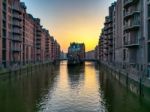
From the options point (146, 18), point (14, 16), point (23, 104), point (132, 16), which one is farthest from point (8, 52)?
point (23, 104)

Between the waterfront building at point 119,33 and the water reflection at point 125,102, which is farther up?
the waterfront building at point 119,33

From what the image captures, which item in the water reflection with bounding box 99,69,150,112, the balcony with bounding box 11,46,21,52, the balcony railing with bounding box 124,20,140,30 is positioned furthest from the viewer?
the balcony with bounding box 11,46,21,52


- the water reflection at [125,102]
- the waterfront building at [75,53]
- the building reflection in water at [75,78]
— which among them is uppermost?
the waterfront building at [75,53]

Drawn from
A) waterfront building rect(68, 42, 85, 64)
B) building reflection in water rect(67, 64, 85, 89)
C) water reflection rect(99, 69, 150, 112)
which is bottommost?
water reflection rect(99, 69, 150, 112)

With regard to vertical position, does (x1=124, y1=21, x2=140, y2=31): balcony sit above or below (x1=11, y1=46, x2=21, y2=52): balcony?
above

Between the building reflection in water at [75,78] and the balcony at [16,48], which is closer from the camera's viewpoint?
the building reflection in water at [75,78]

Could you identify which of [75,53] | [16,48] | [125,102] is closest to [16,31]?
[16,48]

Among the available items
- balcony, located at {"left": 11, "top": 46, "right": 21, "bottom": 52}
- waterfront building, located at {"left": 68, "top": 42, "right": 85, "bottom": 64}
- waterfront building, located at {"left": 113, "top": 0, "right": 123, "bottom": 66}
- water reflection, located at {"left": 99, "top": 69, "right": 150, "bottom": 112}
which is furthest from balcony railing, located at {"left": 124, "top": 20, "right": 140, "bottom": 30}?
waterfront building, located at {"left": 68, "top": 42, "right": 85, "bottom": 64}

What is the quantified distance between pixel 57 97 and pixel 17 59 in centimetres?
7704

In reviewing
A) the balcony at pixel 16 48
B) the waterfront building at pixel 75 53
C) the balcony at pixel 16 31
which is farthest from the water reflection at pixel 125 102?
the waterfront building at pixel 75 53

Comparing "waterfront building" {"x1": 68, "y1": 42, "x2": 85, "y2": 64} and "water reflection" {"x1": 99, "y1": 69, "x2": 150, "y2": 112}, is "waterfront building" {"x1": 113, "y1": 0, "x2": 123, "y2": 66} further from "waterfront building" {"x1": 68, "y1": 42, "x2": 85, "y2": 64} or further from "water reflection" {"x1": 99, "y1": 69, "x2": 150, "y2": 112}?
"water reflection" {"x1": 99, "y1": 69, "x2": 150, "y2": 112}

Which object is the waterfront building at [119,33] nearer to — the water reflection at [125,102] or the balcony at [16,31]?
the balcony at [16,31]

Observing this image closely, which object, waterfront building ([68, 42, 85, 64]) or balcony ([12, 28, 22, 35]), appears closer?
balcony ([12, 28, 22, 35])

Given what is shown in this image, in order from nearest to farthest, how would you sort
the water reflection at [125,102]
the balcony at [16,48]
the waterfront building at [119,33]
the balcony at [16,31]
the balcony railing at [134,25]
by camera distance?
the water reflection at [125,102] < the balcony railing at [134,25] < the waterfront building at [119,33] < the balcony at [16,48] < the balcony at [16,31]
